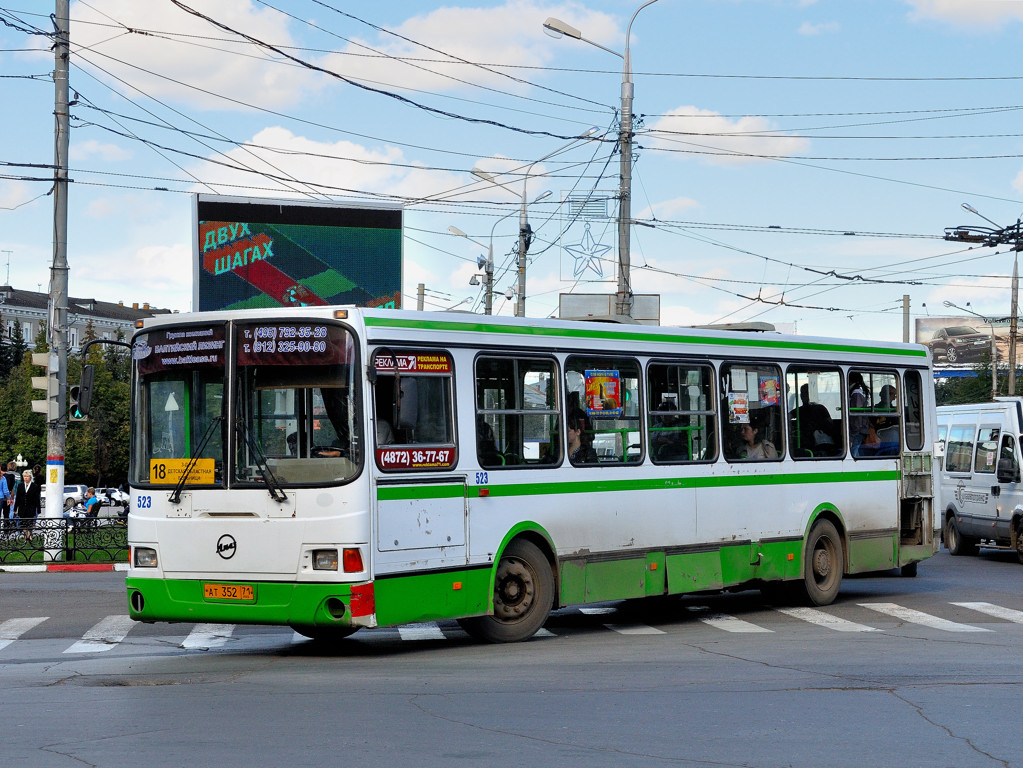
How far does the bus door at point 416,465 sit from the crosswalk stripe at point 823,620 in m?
4.38

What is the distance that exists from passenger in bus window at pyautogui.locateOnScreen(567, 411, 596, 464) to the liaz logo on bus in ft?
5.43

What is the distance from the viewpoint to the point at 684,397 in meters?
14.1

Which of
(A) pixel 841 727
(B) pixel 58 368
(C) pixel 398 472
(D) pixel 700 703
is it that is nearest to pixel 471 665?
(C) pixel 398 472

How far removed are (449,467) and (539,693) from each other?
272 cm

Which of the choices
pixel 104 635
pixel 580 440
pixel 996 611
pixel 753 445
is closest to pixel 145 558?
pixel 104 635

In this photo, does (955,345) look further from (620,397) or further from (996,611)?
(620,397)

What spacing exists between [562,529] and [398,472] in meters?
2.13

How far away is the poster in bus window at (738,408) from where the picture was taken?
14.6m

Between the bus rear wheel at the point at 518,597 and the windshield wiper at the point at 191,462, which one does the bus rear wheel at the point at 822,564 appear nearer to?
the bus rear wheel at the point at 518,597

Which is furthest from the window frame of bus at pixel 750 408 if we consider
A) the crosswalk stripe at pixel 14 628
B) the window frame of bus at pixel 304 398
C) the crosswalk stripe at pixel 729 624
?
the crosswalk stripe at pixel 14 628

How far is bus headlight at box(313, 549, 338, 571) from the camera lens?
1065cm

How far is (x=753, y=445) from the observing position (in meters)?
14.8

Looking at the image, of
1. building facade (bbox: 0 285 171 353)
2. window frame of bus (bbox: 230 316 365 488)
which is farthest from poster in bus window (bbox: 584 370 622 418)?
building facade (bbox: 0 285 171 353)

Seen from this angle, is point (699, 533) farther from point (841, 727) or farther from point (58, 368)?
point (58, 368)
